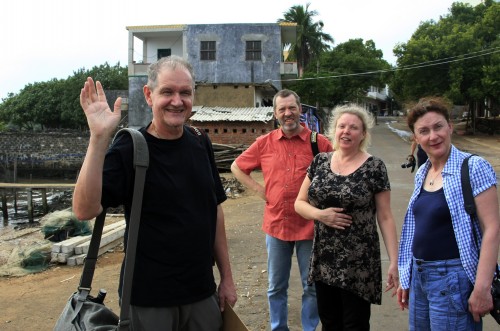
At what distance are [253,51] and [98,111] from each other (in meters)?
26.6

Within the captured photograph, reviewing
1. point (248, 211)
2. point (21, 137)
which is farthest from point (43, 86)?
point (248, 211)

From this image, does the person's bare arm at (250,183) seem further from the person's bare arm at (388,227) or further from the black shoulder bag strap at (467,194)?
the black shoulder bag strap at (467,194)

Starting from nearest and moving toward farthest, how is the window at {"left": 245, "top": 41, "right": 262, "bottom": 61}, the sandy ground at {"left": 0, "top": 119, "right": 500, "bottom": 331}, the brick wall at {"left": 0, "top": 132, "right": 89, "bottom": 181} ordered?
the sandy ground at {"left": 0, "top": 119, "right": 500, "bottom": 331} → the window at {"left": 245, "top": 41, "right": 262, "bottom": 61} → the brick wall at {"left": 0, "top": 132, "right": 89, "bottom": 181}

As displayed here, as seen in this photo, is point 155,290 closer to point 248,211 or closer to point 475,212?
point 475,212

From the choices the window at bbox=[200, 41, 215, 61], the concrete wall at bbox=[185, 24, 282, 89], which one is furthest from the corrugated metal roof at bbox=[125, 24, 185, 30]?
the window at bbox=[200, 41, 215, 61]

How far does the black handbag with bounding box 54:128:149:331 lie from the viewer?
1.86 meters

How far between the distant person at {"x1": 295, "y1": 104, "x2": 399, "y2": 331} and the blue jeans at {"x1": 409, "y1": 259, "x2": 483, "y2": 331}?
0.33 meters

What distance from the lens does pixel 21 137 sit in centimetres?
3756

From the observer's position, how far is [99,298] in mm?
2023

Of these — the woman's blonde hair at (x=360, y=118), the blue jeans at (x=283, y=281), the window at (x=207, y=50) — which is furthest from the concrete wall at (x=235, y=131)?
the woman's blonde hair at (x=360, y=118)

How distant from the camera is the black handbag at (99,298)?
1.86 m

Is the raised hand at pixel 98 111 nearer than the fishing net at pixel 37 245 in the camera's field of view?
Yes

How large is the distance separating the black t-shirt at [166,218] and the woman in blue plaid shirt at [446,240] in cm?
124

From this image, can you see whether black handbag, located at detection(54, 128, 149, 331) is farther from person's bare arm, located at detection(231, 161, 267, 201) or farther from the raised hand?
person's bare arm, located at detection(231, 161, 267, 201)
